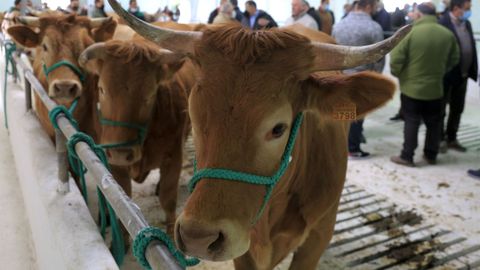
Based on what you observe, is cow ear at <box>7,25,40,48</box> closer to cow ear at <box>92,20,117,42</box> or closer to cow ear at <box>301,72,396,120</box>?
cow ear at <box>92,20,117,42</box>

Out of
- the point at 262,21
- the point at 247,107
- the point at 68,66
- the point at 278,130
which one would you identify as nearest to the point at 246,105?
the point at 247,107

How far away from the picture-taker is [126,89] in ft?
9.69

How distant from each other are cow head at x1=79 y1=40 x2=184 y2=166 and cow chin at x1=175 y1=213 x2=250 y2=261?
5.39ft

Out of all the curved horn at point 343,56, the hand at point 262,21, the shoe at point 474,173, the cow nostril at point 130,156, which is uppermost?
the curved horn at point 343,56

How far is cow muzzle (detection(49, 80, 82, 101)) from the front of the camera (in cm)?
Answer: 335

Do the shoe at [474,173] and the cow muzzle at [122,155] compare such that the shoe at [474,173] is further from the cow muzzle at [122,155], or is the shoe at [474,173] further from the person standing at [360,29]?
the cow muzzle at [122,155]

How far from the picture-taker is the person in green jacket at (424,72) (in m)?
5.05

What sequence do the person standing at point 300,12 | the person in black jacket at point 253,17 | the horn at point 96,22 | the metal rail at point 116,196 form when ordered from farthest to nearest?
the person in black jacket at point 253,17 < the person standing at point 300,12 < the horn at point 96,22 < the metal rail at point 116,196

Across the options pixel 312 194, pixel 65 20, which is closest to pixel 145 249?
pixel 312 194

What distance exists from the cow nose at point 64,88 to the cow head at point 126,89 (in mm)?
389

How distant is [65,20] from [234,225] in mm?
3064

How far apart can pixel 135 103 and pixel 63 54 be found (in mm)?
1040

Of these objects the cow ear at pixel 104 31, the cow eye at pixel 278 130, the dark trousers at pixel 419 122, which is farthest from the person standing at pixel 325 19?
the cow eye at pixel 278 130

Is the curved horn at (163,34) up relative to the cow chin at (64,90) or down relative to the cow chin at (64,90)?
up
